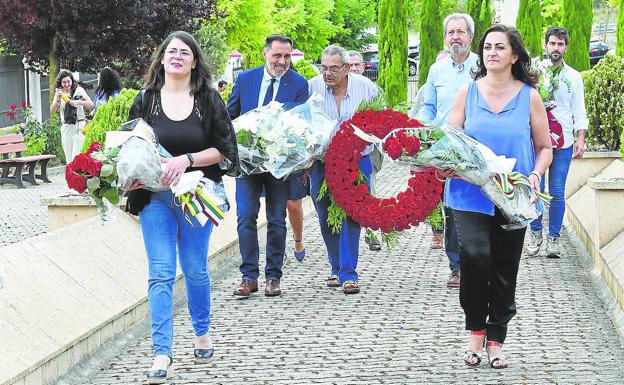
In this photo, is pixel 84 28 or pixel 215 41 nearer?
pixel 84 28

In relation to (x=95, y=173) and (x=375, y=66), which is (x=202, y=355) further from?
(x=375, y=66)

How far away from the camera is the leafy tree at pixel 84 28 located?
27203mm

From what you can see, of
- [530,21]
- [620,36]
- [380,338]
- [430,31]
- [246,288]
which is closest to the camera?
[380,338]

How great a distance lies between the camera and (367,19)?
6962 centimetres

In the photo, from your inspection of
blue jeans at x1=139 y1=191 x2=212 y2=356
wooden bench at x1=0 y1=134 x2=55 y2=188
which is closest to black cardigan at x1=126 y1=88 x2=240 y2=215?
blue jeans at x1=139 y1=191 x2=212 y2=356

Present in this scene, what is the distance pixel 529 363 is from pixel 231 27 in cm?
4266

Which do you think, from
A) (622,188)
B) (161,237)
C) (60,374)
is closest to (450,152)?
(161,237)

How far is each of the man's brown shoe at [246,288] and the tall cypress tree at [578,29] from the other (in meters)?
12.9

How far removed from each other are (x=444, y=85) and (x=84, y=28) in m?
18.8

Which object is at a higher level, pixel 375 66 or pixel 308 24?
pixel 308 24

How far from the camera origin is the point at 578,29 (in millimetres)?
21719

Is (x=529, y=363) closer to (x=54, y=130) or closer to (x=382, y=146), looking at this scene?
(x=382, y=146)

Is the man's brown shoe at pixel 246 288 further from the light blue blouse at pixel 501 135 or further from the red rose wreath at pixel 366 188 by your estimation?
the light blue blouse at pixel 501 135

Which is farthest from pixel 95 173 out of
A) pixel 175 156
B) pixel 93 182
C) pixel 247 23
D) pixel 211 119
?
pixel 247 23
